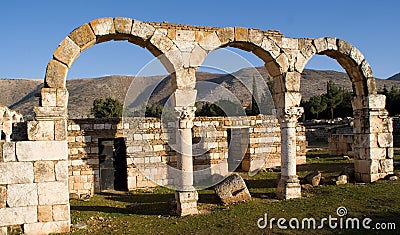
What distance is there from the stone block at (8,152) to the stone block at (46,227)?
143 cm

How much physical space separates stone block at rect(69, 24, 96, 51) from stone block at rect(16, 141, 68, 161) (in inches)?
90.9

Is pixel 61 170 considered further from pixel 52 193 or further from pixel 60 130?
pixel 60 130

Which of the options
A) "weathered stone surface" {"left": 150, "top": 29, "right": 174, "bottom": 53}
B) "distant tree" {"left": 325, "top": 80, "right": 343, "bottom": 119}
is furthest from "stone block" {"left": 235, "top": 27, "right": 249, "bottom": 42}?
"distant tree" {"left": 325, "top": 80, "right": 343, "bottom": 119}

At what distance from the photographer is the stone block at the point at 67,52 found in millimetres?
8133

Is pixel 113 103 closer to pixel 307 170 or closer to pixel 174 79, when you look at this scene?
pixel 307 170

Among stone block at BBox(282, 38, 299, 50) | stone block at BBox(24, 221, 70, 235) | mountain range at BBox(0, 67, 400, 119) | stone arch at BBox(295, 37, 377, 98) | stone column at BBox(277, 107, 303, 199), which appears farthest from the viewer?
mountain range at BBox(0, 67, 400, 119)

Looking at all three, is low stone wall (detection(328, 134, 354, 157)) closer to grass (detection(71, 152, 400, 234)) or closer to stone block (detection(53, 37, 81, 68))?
grass (detection(71, 152, 400, 234))

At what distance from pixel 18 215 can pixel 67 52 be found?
12.0ft

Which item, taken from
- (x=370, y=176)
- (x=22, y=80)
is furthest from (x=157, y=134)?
(x=22, y=80)

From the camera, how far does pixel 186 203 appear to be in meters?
8.91

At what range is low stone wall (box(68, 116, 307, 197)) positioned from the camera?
13383 millimetres

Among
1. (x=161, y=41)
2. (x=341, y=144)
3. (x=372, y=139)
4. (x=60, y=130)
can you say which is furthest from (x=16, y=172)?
(x=341, y=144)

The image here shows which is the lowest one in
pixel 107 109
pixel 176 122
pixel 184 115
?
pixel 176 122

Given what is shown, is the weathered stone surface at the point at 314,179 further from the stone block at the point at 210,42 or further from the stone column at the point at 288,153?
the stone block at the point at 210,42
